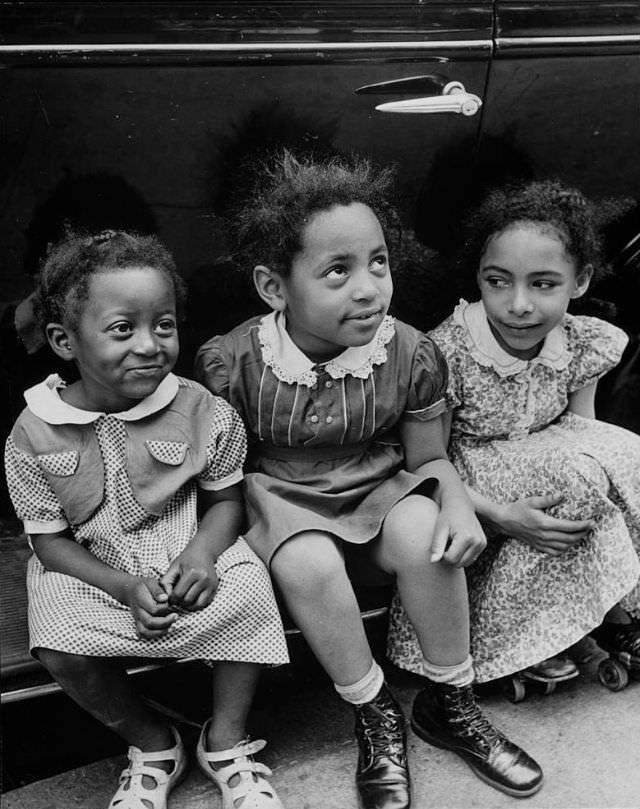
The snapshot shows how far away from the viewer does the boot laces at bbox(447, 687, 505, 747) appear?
244cm

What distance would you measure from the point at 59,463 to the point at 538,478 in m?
1.22

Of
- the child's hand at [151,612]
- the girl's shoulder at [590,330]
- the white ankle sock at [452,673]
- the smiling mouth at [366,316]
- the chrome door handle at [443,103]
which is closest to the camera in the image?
the child's hand at [151,612]

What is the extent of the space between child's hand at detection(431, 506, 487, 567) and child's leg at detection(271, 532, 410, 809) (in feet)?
0.76

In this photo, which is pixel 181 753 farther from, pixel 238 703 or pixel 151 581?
pixel 151 581

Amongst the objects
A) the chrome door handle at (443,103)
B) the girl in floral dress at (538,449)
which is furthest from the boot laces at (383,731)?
the chrome door handle at (443,103)

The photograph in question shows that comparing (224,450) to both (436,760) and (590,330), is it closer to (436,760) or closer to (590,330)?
(436,760)

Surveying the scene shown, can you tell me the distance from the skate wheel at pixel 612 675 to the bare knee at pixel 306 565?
3.06 feet

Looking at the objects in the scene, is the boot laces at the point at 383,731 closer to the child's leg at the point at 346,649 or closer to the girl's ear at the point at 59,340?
the child's leg at the point at 346,649

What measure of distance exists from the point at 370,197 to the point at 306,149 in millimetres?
228

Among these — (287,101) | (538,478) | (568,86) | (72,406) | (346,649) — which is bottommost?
(346,649)

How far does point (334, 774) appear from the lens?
2.47 meters

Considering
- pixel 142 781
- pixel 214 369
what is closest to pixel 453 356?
pixel 214 369

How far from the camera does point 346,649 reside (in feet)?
7.61

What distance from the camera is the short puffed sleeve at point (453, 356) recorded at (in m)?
2.71
